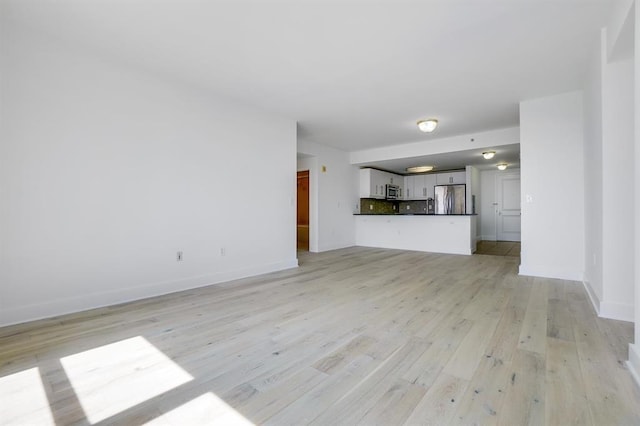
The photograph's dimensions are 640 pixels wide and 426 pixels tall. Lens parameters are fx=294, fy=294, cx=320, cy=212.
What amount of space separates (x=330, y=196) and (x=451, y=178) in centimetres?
436

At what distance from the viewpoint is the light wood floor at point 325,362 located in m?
1.33

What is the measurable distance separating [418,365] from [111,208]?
3.04 m

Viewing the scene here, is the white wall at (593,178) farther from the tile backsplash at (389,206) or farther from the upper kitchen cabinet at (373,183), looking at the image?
the tile backsplash at (389,206)

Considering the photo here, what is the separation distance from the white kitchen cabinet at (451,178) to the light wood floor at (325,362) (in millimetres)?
6185

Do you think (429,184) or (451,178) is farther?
(429,184)

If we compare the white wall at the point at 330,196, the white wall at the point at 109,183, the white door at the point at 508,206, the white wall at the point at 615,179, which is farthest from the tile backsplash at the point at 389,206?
the white wall at the point at 615,179

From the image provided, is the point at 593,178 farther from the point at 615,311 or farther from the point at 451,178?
the point at 451,178

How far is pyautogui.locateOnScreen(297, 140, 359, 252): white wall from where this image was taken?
651 cm

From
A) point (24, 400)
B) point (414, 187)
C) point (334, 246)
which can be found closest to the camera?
point (24, 400)

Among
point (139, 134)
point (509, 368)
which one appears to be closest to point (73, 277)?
point (139, 134)

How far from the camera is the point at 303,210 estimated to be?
23.4 feet

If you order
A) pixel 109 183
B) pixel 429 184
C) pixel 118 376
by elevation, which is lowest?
pixel 118 376

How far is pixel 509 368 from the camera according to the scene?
169cm

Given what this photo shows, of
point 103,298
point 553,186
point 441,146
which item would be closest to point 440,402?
point 103,298
